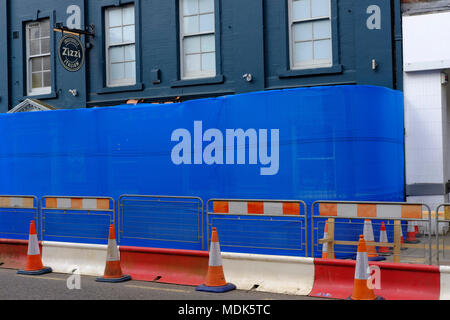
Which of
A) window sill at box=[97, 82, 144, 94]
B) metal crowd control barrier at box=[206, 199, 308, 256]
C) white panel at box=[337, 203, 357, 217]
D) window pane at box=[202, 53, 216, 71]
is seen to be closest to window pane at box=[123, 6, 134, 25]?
window sill at box=[97, 82, 144, 94]

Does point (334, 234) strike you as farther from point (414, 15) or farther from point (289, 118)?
point (414, 15)

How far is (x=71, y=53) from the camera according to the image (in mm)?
17359

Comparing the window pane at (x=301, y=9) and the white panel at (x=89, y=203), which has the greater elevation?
the window pane at (x=301, y=9)

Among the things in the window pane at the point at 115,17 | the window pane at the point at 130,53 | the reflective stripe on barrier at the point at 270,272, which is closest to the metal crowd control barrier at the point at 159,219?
the reflective stripe on barrier at the point at 270,272

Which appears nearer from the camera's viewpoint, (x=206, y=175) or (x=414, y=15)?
(x=206, y=175)

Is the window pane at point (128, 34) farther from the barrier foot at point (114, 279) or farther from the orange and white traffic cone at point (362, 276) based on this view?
the orange and white traffic cone at point (362, 276)

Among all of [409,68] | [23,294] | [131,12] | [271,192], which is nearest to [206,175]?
[271,192]

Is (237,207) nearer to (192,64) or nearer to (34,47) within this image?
(192,64)

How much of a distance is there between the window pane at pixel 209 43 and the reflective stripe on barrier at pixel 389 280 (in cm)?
896

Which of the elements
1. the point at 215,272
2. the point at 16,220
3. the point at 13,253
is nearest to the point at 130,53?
the point at 16,220

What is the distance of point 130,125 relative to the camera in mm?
12859

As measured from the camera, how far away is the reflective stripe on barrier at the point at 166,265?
941 centimetres

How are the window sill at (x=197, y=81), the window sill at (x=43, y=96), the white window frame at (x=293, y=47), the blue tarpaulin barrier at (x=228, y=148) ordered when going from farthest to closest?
1. the window sill at (x=43, y=96)
2. the window sill at (x=197, y=81)
3. the white window frame at (x=293, y=47)
4. the blue tarpaulin barrier at (x=228, y=148)
